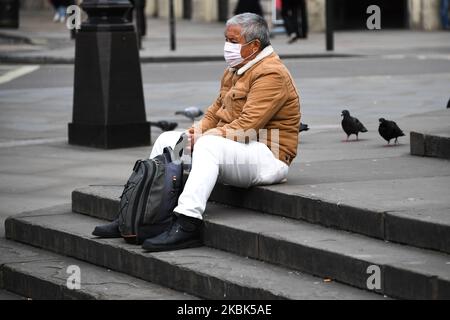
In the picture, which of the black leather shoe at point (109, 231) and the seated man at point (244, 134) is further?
the black leather shoe at point (109, 231)

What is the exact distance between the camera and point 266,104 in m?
7.16

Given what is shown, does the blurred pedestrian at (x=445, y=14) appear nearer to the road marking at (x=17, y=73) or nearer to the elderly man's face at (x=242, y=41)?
the road marking at (x=17, y=73)

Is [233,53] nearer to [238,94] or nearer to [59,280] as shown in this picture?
[238,94]

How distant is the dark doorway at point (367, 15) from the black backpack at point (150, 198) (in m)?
26.4

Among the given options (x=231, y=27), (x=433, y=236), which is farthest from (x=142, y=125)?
(x=433, y=236)

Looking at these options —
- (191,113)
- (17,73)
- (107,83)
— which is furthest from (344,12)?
(107,83)

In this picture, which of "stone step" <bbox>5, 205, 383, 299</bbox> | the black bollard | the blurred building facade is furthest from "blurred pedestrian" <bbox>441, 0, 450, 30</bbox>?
"stone step" <bbox>5, 205, 383, 299</bbox>

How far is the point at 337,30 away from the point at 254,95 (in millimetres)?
25570

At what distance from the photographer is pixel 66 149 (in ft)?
38.0

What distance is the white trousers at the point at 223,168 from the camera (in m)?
6.73

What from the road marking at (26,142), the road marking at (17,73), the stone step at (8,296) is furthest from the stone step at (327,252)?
the road marking at (17,73)

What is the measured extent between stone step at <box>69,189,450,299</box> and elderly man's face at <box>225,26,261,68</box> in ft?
2.82

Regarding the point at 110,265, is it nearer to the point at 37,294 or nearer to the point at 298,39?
the point at 37,294

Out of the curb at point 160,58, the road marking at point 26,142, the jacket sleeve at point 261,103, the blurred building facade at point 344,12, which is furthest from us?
the blurred building facade at point 344,12
